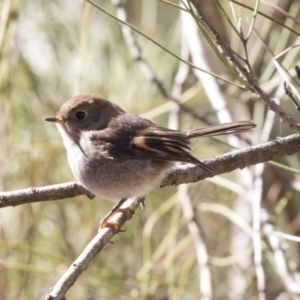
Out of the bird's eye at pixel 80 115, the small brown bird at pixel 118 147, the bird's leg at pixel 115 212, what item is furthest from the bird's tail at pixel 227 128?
the bird's eye at pixel 80 115

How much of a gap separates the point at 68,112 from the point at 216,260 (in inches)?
42.7

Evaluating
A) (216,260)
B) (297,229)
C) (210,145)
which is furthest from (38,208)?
(297,229)

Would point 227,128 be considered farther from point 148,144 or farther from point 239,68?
point 239,68

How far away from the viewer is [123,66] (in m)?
3.62

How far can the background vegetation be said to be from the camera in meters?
2.91

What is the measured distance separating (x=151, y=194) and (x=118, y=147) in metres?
1.01

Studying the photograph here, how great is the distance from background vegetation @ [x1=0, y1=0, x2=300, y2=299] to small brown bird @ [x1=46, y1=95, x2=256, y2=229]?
250 millimetres

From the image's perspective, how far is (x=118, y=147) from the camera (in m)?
2.61

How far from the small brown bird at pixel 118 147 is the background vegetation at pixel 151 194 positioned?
250 mm

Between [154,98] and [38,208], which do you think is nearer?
[38,208]

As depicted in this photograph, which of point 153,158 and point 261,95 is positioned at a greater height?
point 261,95

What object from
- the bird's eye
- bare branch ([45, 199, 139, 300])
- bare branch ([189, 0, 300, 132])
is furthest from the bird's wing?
bare branch ([189, 0, 300, 132])

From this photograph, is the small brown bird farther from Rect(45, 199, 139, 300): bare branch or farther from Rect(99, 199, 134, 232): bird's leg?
Rect(45, 199, 139, 300): bare branch

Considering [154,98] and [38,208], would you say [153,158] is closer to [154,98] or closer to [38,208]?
[38,208]
